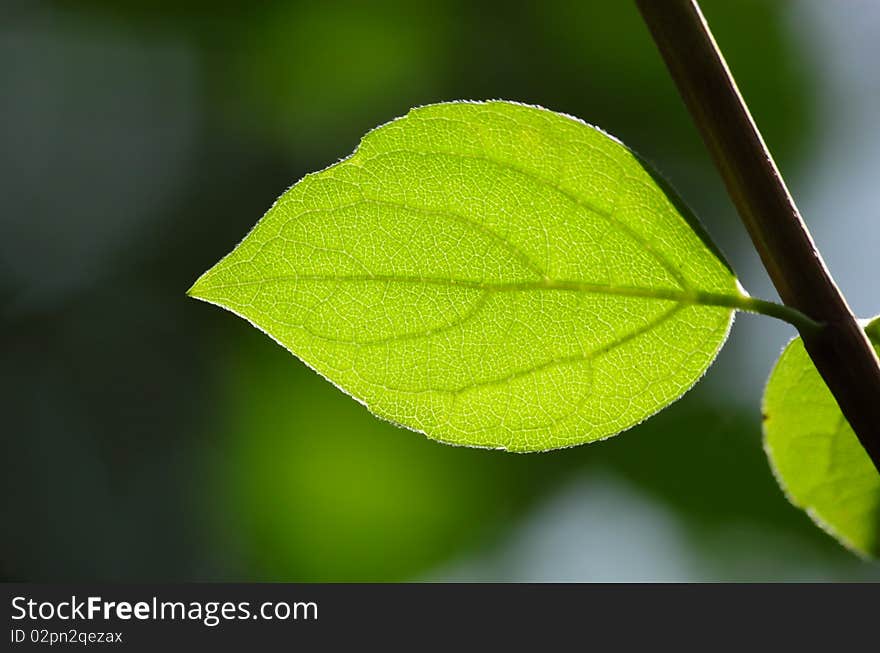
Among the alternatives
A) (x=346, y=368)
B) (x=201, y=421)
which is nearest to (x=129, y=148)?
(x=201, y=421)

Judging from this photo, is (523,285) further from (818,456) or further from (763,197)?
(818,456)

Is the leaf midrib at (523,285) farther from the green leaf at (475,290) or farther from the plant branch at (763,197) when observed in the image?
the plant branch at (763,197)

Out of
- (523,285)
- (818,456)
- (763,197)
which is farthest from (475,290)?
(818,456)

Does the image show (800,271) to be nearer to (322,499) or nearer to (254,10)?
(322,499)

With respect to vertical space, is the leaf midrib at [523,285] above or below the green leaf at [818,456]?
above

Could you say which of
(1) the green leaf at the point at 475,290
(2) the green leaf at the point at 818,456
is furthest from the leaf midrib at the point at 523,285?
(2) the green leaf at the point at 818,456

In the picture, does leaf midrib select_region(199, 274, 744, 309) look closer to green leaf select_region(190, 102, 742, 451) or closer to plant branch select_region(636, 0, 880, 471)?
green leaf select_region(190, 102, 742, 451)
